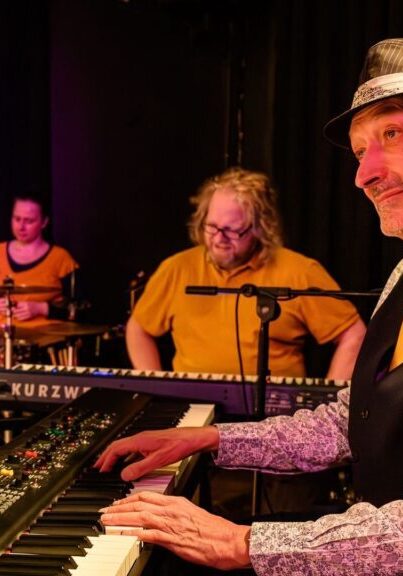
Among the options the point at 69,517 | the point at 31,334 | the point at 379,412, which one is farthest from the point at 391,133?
the point at 31,334

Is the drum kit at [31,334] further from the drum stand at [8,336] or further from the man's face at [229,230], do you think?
the man's face at [229,230]

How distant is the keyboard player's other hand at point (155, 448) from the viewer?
1.80m

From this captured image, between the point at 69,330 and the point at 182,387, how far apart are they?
2.56 metres

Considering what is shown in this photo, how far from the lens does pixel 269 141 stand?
5.04 m

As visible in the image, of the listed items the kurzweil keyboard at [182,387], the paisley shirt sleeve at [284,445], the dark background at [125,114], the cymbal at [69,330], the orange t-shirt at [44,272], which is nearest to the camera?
the paisley shirt sleeve at [284,445]


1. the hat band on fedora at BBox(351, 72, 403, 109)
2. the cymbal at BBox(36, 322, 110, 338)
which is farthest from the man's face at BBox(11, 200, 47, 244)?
the hat band on fedora at BBox(351, 72, 403, 109)

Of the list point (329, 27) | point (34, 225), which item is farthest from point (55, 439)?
point (34, 225)

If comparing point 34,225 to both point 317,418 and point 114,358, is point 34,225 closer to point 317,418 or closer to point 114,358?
point 114,358

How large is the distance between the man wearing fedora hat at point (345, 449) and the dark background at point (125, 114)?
9.89 feet

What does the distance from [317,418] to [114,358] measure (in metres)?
4.32

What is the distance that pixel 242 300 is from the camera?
11.1 feet

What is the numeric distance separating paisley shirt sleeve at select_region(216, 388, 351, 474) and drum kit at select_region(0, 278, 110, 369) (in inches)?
107

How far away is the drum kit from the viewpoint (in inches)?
186

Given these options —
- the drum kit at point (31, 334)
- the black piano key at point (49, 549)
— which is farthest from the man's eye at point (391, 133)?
the drum kit at point (31, 334)
